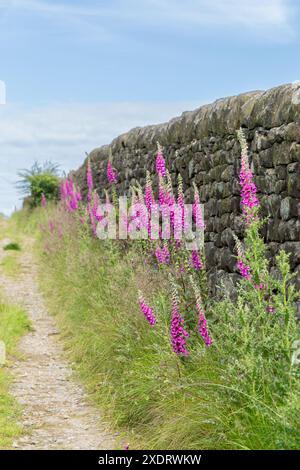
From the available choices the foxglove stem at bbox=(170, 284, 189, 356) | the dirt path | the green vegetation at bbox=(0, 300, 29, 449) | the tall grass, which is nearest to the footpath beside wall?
the tall grass

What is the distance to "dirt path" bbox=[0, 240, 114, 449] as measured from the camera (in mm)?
5355

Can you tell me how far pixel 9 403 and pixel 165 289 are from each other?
185cm

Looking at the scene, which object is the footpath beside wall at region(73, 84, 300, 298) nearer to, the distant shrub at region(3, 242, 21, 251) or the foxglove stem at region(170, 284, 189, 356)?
the foxglove stem at region(170, 284, 189, 356)

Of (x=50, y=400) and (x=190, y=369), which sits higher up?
(x=190, y=369)

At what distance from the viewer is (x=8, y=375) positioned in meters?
7.24

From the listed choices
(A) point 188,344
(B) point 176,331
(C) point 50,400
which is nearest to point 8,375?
(C) point 50,400

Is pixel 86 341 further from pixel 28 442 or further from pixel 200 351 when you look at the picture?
pixel 200 351

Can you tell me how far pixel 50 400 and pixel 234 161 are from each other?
3.06 meters

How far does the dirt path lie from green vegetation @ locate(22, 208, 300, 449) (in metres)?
0.18

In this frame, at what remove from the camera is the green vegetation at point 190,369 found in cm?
406

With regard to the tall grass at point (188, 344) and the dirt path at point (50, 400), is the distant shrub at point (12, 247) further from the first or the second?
the tall grass at point (188, 344)

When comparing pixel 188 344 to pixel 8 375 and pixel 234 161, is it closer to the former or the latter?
pixel 234 161

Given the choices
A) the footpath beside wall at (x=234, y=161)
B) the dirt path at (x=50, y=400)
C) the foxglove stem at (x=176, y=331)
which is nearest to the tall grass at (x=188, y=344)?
the foxglove stem at (x=176, y=331)

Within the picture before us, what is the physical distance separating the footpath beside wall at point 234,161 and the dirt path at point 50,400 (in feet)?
5.55
